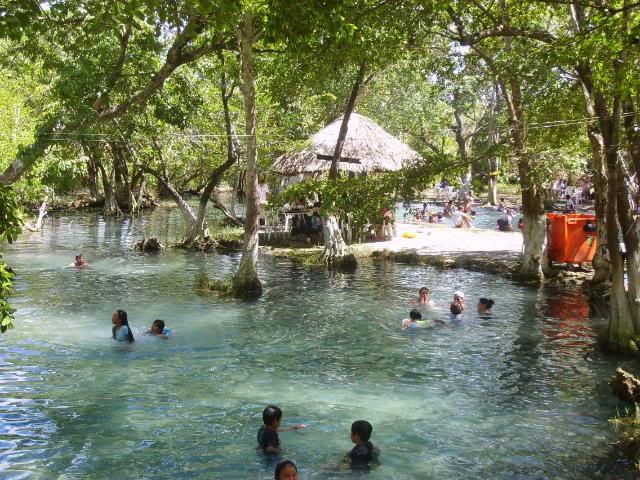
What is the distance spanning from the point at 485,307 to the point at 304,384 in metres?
6.58

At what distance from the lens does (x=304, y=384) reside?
12047 millimetres

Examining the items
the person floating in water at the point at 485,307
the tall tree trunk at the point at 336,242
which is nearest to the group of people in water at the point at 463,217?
the tall tree trunk at the point at 336,242

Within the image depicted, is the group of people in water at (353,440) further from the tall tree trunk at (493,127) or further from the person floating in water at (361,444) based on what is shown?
the tall tree trunk at (493,127)

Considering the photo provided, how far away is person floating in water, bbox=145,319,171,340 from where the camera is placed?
48.4ft

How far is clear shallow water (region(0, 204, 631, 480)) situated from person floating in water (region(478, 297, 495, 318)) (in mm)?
262

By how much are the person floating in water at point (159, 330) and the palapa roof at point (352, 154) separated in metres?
13.2

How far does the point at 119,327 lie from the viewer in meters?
14.4

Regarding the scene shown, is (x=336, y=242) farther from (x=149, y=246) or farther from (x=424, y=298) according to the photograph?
(x=149, y=246)

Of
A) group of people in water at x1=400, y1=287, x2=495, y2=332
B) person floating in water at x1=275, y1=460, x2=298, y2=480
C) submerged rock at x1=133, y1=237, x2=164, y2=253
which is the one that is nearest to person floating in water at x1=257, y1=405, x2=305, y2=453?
person floating in water at x1=275, y1=460, x2=298, y2=480

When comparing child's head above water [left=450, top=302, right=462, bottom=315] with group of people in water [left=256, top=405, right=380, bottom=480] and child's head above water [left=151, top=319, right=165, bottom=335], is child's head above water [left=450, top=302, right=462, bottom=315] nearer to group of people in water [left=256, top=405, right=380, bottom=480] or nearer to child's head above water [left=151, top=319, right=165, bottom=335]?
child's head above water [left=151, top=319, right=165, bottom=335]

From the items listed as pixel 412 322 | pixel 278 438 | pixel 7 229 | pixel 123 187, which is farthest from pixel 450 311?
pixel 123 187

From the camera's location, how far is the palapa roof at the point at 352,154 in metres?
26.9

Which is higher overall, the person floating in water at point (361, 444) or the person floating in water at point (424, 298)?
the person floating in water at point (424, 298)

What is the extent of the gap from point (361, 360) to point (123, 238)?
21.8 metres
